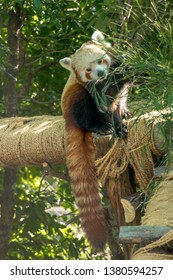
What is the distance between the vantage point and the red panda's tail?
426cm

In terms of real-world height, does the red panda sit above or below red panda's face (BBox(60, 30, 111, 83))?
below

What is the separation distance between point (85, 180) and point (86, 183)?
0.12ft

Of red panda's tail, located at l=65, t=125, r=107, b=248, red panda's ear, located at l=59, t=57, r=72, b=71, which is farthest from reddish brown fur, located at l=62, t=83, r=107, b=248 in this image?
red panda's ear, located at l=59, t=57, r=72, b=71

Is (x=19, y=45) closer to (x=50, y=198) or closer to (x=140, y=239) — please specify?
(x=50, y=198)

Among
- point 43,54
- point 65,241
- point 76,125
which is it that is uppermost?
point 43,54

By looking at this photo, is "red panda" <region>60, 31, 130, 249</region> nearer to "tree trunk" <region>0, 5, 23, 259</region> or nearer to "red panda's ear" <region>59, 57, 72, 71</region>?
"red panda's ear" <region>59, 57, 72, 71</region>

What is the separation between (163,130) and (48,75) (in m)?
3.52

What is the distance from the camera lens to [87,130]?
4949mm

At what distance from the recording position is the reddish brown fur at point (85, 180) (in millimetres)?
4270

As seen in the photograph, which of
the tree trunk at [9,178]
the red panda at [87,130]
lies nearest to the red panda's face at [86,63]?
the red panda at [87,130]

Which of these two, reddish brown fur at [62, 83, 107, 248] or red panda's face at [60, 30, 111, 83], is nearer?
reddish brown fur at [62, 83, 107, 248]

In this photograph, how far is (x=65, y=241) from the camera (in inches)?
266
